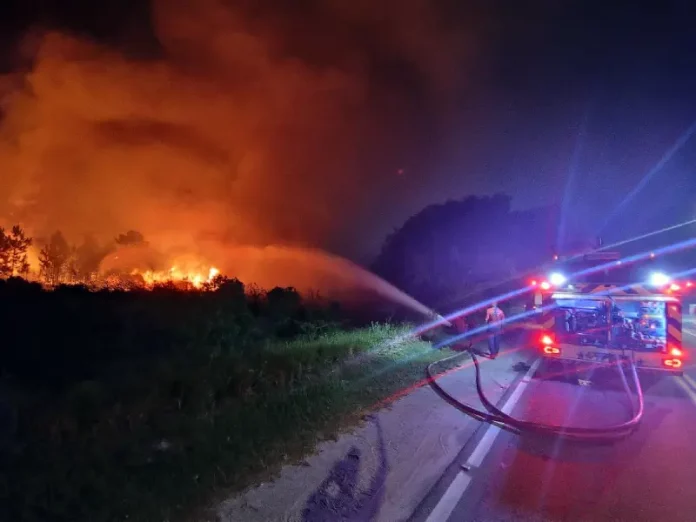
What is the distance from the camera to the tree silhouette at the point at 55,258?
15.8 meters

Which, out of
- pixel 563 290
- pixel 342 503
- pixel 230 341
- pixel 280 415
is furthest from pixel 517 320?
pixel 342 503

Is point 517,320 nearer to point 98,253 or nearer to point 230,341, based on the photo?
point 230,341

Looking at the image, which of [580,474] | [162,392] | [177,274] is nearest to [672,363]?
[580,474]

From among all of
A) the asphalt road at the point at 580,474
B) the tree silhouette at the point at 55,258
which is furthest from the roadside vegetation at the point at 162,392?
the tree silhouette at the point at 55,258

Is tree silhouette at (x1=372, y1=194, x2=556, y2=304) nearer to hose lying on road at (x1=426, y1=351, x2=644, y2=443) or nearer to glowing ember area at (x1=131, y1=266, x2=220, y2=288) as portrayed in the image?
glowing ember area at (x1=131, y1=266, x2=220, y2=288)

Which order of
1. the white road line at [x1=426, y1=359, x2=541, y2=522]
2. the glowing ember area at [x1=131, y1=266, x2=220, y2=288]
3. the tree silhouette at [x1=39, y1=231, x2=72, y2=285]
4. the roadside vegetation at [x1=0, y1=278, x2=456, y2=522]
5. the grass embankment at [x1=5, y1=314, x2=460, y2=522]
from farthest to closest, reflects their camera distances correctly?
the glowing ember area at [x1=131, y1=266, x2=220, y2=288], the tree silhouette at [x1=39, y1=231, x2=72, y2=285], the white road line at [x1=426, y1=359, x2=541, y2=522], the roadside vegetation at [x1=0, y1=278, x2=456, y2=522], the grass embankment at [x1=5, y1=314, x2=460, y2=522]

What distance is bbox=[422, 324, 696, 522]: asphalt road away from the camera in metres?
3.76

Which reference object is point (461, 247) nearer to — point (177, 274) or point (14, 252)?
point (177, 274)

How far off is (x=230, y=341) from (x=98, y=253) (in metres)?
13.4

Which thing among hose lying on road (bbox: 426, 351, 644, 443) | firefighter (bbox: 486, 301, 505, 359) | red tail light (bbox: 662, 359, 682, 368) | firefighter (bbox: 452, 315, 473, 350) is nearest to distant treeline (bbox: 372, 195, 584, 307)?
firefighter (bbox: 452, 315, 473, 350)

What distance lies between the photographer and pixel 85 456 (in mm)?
3826

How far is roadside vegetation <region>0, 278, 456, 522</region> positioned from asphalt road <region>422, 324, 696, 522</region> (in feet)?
5.28

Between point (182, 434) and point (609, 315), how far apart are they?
7.28 meters

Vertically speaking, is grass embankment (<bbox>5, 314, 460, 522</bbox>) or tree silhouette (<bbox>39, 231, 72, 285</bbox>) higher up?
tree silhouette (<bbox>39, 231, 72, 285</bbox>)
